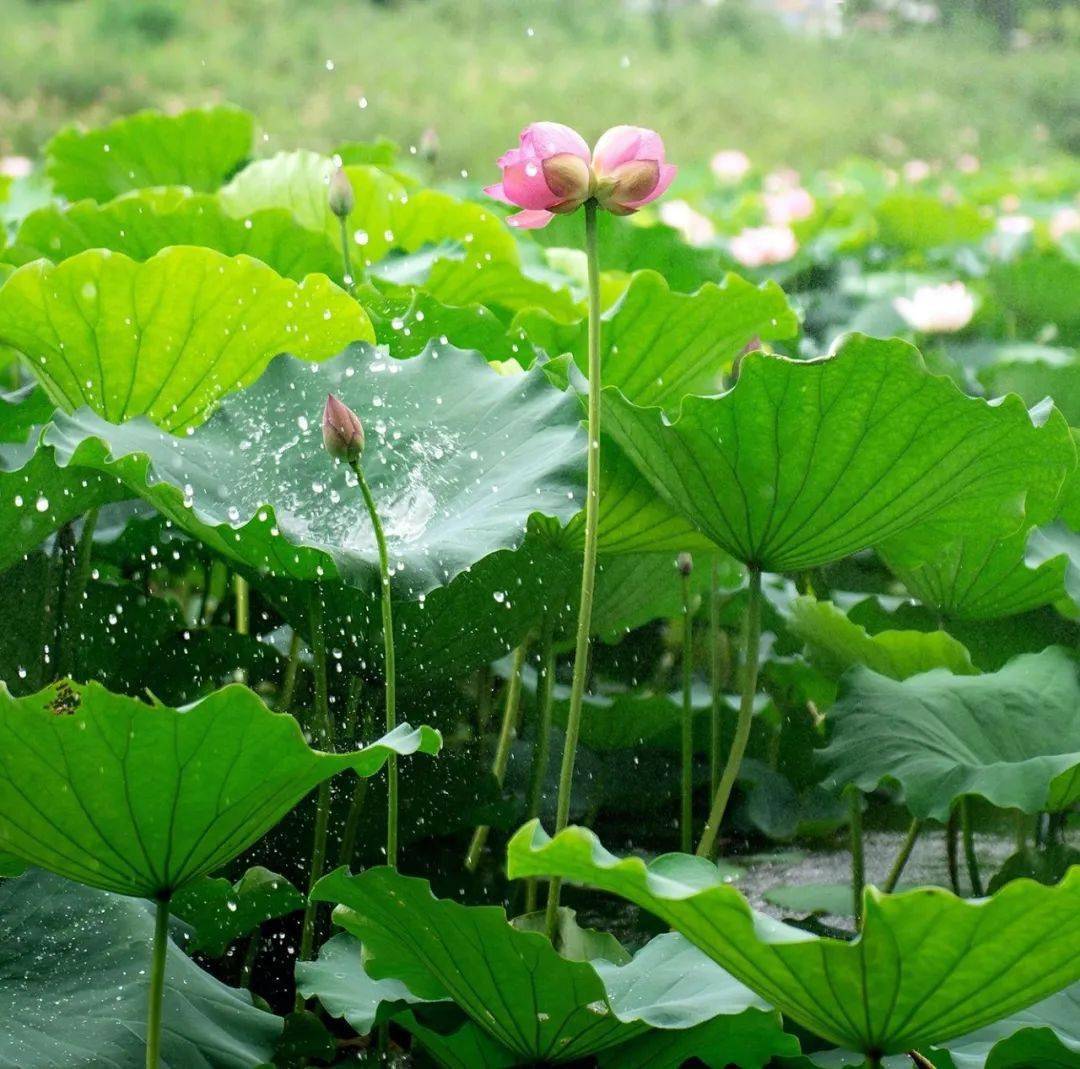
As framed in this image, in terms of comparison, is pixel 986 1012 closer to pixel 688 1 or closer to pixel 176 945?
pixel 176 945

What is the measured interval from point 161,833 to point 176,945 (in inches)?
7.0

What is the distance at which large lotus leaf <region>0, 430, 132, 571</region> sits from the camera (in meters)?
0.79

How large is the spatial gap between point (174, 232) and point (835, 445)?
594 mm

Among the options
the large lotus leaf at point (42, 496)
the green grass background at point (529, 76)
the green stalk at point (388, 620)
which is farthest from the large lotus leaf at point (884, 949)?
the green grass background at point (529, 76)

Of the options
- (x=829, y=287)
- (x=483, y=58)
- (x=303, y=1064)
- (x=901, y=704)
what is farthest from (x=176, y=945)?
(x=483, y=58)

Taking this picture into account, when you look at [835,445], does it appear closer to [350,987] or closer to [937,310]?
[350,987]

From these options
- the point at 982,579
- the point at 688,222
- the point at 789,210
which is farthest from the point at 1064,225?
the point at 982,579

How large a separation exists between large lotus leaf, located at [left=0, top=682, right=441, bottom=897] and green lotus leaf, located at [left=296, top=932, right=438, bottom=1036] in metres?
0.11

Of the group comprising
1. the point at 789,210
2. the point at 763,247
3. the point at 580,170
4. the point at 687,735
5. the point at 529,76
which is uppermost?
the point at 580,170

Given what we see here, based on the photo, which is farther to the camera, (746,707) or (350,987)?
(746,707)

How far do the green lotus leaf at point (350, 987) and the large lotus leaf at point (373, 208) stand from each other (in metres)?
0.66

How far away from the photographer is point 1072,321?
7.19ft

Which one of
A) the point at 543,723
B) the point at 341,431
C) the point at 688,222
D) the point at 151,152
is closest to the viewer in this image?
the point at 341,431

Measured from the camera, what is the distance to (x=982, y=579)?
1062 mm
